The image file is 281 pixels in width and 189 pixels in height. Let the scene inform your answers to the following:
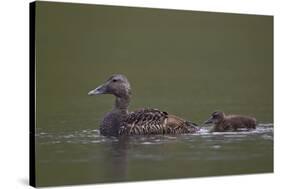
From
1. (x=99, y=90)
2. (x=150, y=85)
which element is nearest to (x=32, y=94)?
(x=99, y=90)

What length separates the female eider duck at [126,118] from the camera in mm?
8906

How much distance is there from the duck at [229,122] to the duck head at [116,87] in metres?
1.14

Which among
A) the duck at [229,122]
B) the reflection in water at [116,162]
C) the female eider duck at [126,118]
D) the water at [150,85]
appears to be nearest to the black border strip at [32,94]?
the water at [150,85]

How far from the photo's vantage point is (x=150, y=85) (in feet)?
29.9

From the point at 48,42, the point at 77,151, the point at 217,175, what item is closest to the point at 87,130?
the point at 77,151

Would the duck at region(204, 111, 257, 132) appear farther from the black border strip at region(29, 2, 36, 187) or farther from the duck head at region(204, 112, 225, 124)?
the black border strip at region(29, 2, 36, 187)

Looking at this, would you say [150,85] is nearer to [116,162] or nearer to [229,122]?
[116,162]

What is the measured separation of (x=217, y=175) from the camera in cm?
Answer: 940

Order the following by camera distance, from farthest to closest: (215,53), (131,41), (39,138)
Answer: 1. (215,53)
2. (131,41)
3. (39,138)

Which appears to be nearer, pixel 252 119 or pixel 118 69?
pixel 118 69

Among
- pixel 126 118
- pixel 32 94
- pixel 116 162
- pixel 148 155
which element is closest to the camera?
pixel 32 94

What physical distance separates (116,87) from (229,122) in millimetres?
1587

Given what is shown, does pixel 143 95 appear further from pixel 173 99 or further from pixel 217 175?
pixel 217 175

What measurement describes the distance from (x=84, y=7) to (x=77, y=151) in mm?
1639
